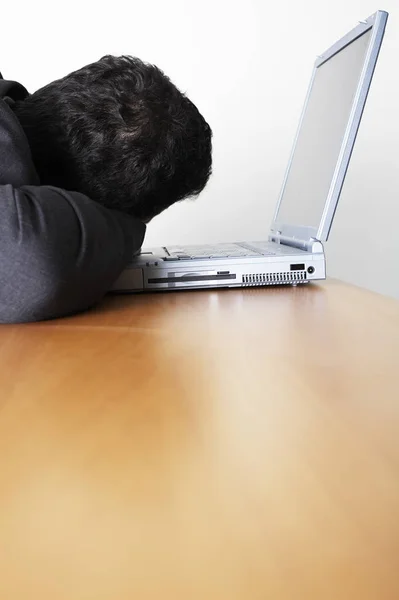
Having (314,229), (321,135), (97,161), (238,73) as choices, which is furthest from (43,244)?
(238,73)

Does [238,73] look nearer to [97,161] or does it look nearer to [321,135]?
[321,135]

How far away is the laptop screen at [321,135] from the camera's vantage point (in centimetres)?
129

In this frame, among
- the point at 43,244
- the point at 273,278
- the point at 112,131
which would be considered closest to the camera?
the point at 43,244

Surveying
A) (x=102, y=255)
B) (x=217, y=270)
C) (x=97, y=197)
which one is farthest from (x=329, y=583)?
(x=217, y=270)

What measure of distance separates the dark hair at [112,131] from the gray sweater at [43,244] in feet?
0.31

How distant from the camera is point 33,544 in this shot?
9.9 inches

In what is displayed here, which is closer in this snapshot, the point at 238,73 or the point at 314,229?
the point at 314,229

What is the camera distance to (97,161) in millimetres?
1045

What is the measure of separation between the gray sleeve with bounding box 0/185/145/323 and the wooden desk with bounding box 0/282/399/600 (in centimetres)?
16

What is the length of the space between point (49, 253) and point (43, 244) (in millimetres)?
12

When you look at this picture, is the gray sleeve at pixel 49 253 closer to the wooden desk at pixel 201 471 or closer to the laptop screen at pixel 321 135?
the wooden desk at pixel 201 471

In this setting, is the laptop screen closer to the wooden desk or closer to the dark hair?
the dark hair

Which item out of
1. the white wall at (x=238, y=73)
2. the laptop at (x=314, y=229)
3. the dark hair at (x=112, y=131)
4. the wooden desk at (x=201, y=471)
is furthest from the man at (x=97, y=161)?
the white wall at (x=238, y=73)

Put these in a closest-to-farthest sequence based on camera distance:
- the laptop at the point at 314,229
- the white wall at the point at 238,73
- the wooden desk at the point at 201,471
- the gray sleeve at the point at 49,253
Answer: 1. the wooden desk at the point at 201,471
2. the gray sleeve at the point at 49,253
3. the laptop at the point at 314,229
4. the white wall at the point at 238,73
